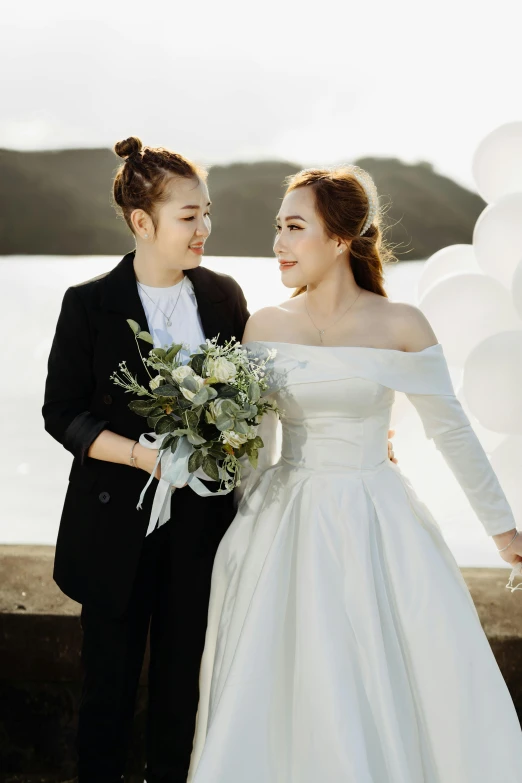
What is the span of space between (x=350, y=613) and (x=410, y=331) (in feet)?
2.17

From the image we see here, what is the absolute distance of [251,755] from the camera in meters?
1.66

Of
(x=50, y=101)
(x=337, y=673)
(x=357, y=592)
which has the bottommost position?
(x=337, y=673)

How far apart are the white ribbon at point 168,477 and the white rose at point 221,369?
157 mm

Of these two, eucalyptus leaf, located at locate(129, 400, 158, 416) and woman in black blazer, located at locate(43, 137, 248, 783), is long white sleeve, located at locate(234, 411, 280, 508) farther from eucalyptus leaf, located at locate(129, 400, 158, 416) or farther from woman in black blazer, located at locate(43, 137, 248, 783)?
eucalyptus leaf, located at locate(129, 400, 158, 416)

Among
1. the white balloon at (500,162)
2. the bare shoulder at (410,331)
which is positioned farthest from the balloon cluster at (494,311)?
the bare shoulder at (410,331)

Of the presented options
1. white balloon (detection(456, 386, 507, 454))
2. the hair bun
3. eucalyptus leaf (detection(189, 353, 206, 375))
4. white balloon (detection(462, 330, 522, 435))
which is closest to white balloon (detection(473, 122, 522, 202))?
white balloon (detection(462, 330, 522, 435))

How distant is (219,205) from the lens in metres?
4.23

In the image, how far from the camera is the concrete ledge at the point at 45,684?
7.66 ft

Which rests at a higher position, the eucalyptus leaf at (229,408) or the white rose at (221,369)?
the white rose at (221,369)

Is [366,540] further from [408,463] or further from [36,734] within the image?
[36,734]

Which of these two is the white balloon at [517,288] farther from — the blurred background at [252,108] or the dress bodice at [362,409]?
the blurred background at [252,108]

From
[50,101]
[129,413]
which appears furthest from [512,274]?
[50,101]

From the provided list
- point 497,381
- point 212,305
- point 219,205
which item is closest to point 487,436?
point 497,381

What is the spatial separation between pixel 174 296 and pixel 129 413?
31cm
